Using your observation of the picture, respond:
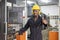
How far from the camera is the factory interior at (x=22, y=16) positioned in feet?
20.6

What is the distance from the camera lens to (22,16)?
260 inches

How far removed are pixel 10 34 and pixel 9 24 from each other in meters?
0.35

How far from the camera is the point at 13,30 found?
21.8ft

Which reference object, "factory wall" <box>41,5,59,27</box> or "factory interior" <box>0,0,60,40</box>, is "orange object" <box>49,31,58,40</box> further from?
"factory wall" <box>41,5,59,27</box>

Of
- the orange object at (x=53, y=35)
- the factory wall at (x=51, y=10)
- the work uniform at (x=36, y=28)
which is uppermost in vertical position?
the factory wall at (x=51, y=10)

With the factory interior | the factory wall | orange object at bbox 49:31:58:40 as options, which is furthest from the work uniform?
orange object at bbox 49:31:58:40

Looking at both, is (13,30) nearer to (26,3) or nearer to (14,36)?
(14,36)

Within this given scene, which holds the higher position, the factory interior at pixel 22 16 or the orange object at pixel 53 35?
the factory interior at pixel 22 16

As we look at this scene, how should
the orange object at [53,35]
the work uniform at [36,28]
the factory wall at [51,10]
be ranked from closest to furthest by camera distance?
the work uniform at [36,28], the factory wall at [51,10], the orange object at [53,35]

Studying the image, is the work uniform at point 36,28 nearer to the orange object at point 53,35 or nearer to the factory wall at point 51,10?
the factory wall at point 51,10

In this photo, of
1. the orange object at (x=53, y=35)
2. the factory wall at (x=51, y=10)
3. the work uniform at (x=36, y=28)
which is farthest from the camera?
the orange object at (x=53, y=35)

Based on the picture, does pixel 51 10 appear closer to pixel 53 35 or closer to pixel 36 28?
pixel 53 35

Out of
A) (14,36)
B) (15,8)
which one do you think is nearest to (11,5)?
(15,8)

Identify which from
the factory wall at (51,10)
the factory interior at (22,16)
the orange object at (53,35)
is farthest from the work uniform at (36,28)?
the orange object at (53,35)
